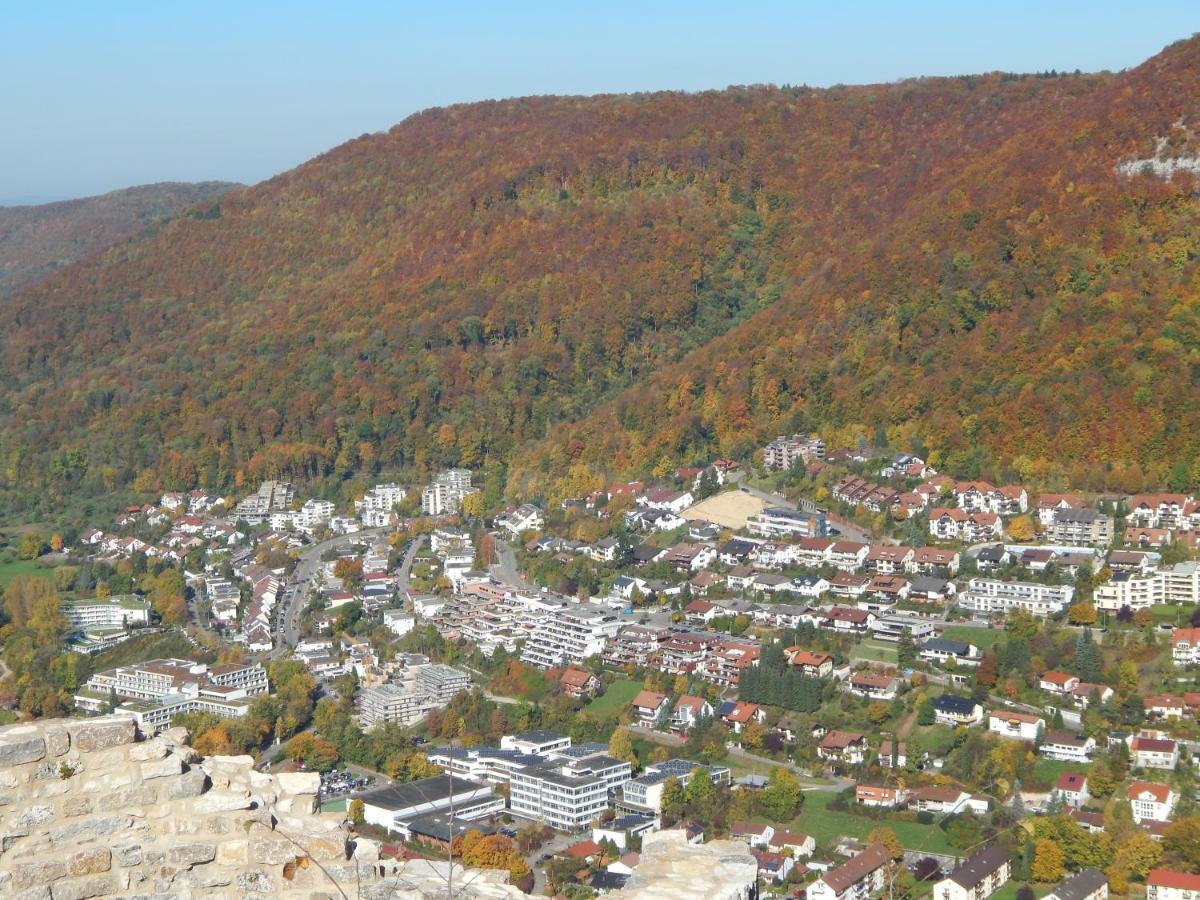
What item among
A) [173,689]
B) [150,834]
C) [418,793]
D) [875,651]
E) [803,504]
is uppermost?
[150,834]

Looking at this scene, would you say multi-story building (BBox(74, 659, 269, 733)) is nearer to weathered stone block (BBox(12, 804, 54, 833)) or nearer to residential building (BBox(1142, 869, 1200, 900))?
residential building (BBox(1142, 869, 1200, 900))

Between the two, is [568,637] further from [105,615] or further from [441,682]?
[105,615]

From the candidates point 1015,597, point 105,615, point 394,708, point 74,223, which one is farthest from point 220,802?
point 74,223

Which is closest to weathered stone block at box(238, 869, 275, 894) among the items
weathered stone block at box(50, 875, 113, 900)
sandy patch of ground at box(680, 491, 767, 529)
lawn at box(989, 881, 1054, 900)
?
weathered stone block at box(50, 875, 113, 900)

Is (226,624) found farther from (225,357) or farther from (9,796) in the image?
(9,796)

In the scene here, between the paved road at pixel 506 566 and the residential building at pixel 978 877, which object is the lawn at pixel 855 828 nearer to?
the residential building at pixel 978 877

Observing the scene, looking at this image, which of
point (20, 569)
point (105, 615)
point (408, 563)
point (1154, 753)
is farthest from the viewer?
point (20, 569)
